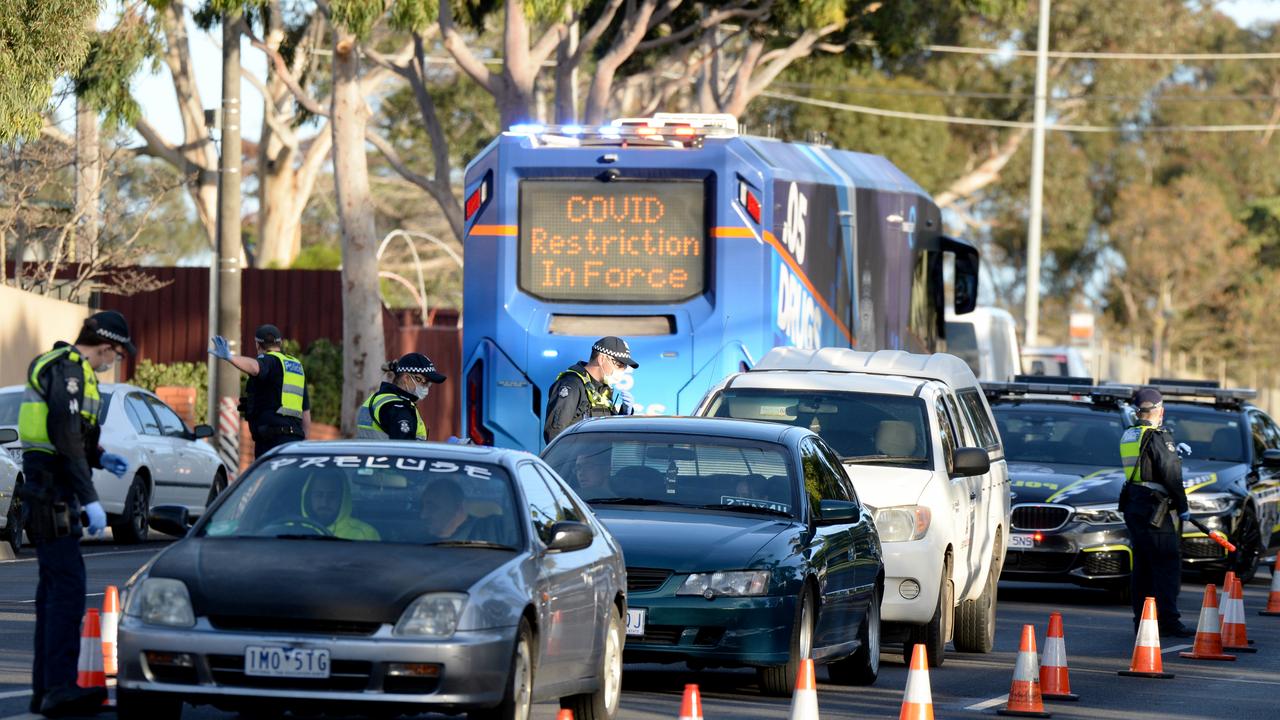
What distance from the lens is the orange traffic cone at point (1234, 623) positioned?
15.6 m

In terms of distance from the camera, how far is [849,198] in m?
20.4

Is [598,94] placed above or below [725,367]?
above

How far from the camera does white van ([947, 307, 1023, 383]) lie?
33.2 metres

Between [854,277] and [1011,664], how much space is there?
6763 millimetres

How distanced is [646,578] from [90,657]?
272cm

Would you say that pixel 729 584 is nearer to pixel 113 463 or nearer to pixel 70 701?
pixel 113 463

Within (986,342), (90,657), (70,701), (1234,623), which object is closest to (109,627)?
(90,657)

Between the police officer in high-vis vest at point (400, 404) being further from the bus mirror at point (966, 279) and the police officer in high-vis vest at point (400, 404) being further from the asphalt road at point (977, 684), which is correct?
the bus mirror at point (966, 279)

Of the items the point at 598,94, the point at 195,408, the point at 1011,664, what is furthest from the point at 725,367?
the point at 195,408

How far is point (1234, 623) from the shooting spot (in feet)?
51.3

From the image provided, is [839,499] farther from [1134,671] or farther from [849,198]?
[849,198]

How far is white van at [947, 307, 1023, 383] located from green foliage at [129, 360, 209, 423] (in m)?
11.5

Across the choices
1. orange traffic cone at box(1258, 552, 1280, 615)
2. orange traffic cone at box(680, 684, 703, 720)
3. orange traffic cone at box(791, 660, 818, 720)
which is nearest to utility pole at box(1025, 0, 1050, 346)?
orange traffic cone at box(1258, 552, 1280, 615)

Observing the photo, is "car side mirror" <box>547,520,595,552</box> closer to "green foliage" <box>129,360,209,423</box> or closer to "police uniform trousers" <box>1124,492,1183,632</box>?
"police uniform trousers" <box>1124,492,1183,632</box>
